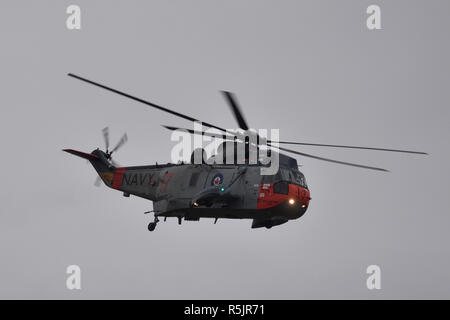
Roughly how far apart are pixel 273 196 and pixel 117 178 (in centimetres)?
1301

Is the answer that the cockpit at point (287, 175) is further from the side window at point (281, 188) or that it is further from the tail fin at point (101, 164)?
the tail fin at point (101, 164)

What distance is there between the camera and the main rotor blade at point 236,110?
28344 mm

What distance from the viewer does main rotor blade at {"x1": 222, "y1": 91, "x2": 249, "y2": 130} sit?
93.0 feet

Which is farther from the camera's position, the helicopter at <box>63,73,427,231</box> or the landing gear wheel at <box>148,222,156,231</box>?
the landing gear wheel at <box>148,222,156,231</box>

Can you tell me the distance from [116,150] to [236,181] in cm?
1211

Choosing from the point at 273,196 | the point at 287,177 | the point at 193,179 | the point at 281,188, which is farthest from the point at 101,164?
the point at 281,188

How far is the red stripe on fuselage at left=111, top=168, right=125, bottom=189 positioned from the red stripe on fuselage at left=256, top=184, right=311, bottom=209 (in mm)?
11860

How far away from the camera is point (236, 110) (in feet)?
99.3

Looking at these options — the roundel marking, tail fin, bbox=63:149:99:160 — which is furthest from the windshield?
tail fin, bbox=63:149:99:160

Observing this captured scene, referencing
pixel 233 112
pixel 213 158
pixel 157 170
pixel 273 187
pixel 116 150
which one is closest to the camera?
pixel 233 112

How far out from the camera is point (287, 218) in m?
35.9

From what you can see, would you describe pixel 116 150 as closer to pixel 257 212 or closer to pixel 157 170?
pixel 157 170

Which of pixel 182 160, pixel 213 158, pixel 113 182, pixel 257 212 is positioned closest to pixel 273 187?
pixel 257 212

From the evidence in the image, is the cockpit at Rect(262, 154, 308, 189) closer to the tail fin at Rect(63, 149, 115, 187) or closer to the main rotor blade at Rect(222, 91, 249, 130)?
the main rotor blade at Rect(222, 91, 249, 130)
